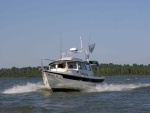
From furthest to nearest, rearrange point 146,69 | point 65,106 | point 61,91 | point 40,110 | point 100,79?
point 146,69
point 100,79
point 61,91
point 65,106
point 40,110

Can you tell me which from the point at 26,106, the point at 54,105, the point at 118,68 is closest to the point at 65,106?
the point at 54,105

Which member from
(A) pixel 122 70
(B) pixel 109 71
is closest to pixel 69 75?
(B) pixel 109 71

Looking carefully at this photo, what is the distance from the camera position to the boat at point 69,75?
28.8 metres

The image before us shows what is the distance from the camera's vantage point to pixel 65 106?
20125 millimetres

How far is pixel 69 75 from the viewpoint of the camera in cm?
2898

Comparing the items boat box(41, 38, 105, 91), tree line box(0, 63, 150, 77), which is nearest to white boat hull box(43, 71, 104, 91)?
boat box(41, 38, 105, 91)

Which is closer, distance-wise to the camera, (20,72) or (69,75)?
(69,75)

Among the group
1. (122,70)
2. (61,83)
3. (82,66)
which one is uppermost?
(122,70)

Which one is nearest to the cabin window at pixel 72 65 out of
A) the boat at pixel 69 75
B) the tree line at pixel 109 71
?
the boat at pixel 69 75

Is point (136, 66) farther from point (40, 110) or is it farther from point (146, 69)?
point (40, 110)

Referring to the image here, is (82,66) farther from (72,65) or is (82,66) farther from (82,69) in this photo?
(72,65)

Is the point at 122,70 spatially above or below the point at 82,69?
above

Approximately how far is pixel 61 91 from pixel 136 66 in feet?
513

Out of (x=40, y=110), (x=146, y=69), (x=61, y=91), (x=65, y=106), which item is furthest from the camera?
(x=146, y=69)
